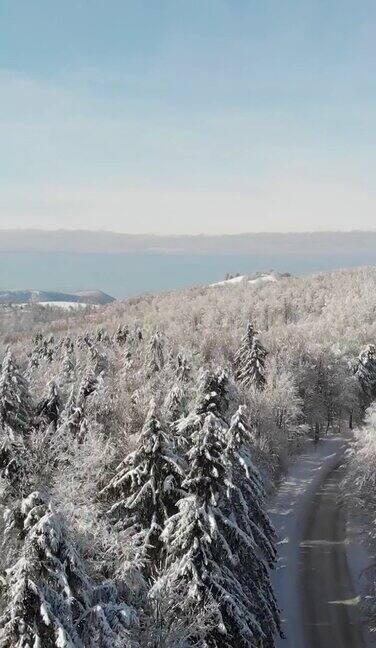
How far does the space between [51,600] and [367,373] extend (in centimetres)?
6698

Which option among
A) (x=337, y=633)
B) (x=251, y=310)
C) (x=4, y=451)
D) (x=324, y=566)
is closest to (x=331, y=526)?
(x=324, y=566)

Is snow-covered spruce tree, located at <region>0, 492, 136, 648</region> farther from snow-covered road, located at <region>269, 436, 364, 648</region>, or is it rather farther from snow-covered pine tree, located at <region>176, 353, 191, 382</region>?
snow-covered pine tree, located at <region>176, 353, 191, 382</region>

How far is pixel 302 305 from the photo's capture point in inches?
5802

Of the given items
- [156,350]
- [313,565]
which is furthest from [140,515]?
[156,350]

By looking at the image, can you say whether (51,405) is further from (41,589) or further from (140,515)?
(41,589)

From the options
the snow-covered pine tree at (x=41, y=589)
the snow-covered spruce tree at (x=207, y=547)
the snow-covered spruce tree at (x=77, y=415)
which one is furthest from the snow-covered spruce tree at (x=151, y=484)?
the snow-covered spruce tree at (x=77, y=415)

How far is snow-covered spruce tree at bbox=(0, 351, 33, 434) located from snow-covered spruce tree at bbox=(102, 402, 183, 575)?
14026mm

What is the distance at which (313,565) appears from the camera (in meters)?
35.0

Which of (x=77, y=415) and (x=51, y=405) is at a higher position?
(x=77, y=415)

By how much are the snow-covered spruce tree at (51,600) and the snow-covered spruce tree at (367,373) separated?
64.3 m

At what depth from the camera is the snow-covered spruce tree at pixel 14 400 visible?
110ft

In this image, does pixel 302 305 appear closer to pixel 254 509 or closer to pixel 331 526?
pixel 331 526

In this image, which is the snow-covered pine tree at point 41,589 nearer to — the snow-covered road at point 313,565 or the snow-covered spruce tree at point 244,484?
the snow-covered spruce tree at point 244,484

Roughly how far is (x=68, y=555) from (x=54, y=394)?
2878 cm
